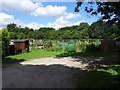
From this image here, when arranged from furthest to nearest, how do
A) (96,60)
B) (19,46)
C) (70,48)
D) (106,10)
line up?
(70,48) < (19,46) < (96,60) < (106,10)

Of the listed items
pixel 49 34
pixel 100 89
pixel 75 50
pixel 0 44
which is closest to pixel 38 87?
pixel 100 89

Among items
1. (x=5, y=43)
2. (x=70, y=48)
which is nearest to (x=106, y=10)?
(x=70, y=48)

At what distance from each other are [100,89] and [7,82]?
11.8 ft

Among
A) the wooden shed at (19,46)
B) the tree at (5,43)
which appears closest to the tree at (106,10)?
the tree at (5,43)

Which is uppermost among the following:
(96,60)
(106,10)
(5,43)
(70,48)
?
(106,10)

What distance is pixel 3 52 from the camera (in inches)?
516

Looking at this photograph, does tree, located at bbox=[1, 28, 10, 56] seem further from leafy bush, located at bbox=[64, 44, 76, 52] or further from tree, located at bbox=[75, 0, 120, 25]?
tree, located at bbox=[75, 0, 120, 25]

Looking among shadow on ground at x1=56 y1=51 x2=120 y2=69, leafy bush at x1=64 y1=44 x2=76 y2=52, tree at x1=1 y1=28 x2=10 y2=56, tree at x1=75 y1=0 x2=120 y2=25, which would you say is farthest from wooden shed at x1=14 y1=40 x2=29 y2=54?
tree at x1=75 y1=0 x2=120 y2=25

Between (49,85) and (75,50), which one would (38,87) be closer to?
(49,85)

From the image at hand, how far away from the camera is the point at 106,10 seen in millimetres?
8719

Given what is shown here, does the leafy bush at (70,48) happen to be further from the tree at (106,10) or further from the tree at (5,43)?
the tree at (106,10)

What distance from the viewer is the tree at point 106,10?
8221mm

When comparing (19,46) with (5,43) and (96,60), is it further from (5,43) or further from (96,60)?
(96,60)

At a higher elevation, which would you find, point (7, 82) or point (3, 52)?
point (3, 52)
